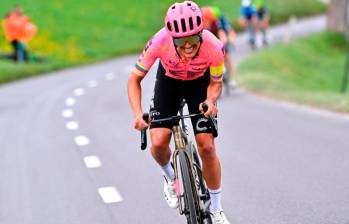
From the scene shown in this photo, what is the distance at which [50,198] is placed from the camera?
24.2ft

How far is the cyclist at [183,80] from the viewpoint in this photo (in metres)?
5.06

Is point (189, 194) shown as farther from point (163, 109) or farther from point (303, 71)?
point (303, 71)

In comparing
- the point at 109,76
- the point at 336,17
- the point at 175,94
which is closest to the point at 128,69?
the point at 109,76

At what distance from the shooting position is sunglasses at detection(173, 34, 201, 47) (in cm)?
509

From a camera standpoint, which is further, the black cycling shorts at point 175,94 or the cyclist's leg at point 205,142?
the black cycling shorts at point 175,94

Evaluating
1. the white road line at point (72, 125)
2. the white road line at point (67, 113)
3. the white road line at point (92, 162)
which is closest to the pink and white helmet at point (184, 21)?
the white road line at point (92, 162)

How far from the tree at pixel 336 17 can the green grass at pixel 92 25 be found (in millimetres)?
8967

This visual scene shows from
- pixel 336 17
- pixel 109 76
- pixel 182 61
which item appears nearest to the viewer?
pixel 182 61

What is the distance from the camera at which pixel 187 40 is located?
5137mm

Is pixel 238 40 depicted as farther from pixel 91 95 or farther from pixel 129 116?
pixel 129 116

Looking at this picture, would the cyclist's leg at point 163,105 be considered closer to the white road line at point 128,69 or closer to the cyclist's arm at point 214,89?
the cyclist's arm at point 214,89

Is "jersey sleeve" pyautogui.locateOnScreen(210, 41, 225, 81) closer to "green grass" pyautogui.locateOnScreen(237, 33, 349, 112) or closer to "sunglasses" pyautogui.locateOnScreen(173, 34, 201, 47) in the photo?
"sunglasses" pyautogui.locateOnScreen(173, 34, 201, 47)

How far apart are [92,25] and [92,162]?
30276 mm

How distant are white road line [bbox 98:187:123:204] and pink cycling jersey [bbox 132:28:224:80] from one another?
6.65 ft
